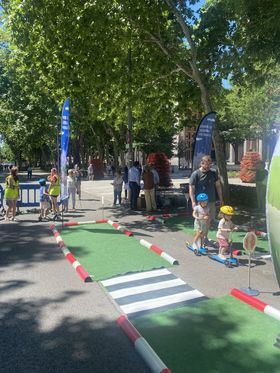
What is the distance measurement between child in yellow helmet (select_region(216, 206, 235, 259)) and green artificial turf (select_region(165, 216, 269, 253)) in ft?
3.56

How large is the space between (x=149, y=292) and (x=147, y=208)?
31.0 feet

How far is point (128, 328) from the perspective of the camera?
534 cm

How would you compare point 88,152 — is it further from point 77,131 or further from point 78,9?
point 78,9

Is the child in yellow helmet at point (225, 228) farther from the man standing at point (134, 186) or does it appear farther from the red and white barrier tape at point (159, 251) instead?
the man standing at point (134, 186)

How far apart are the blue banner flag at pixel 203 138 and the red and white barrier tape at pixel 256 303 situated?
7754 millimetres

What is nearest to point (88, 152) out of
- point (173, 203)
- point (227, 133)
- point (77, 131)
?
point (77, 131)

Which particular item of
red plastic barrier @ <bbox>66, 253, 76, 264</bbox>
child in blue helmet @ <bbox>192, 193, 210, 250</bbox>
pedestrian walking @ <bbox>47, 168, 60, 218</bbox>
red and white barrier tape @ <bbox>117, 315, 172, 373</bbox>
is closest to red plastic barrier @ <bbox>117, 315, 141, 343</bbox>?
red and white barrier tape @ <bbox>117, 315, 172, 373</bbox>

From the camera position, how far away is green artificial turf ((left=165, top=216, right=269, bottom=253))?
995cm

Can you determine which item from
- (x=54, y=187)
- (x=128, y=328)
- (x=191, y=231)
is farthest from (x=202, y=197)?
(x=54, y=187)

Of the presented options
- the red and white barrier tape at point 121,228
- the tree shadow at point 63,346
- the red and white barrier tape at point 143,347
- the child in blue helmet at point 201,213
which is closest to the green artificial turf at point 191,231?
the child in blue helmet at point 201,213

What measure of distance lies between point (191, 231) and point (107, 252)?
3.43m

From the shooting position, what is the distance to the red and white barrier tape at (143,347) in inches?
174

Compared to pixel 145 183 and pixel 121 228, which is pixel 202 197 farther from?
pixel 145 183

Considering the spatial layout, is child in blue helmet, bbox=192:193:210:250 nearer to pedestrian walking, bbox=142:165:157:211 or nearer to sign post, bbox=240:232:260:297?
sign post, bbox=240:232:260:297
